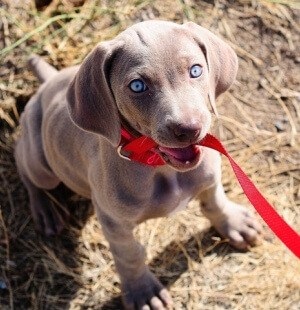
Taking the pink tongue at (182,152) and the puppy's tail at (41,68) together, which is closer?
the pink tongue at (182,152)

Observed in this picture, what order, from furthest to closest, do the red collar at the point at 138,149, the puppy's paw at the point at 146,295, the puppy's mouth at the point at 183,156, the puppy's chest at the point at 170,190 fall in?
the puppy's paw at the point at 146,295, the puppy's chest at the point at 170,190, the red collar at the point at 138,149, the puppy's mouth at the point at 183,156

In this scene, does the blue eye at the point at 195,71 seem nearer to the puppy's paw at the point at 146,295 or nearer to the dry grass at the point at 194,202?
the puppy's paw at the point at 146,295

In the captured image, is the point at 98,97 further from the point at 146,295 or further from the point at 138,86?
the point at 146,295

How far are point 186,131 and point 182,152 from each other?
0.27 metres

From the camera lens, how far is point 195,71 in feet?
10.5

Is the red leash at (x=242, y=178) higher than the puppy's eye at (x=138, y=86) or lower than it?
lower

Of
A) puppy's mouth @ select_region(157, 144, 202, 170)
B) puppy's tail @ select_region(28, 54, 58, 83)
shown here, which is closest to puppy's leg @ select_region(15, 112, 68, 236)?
puppy's tail @ select_region(28, 54, 58, 83)

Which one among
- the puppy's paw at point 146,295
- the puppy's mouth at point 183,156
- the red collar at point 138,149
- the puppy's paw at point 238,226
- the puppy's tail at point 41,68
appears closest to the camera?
the puppy's mouth at point 183,156

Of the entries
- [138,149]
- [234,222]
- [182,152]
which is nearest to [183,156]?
[182,152]

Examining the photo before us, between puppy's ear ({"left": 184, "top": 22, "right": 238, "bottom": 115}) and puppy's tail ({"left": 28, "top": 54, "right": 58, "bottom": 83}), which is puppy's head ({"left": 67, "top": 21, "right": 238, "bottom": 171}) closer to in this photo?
puppy's ear ({"left": 184, "top": 22, "right": 238, "bottom": 115})

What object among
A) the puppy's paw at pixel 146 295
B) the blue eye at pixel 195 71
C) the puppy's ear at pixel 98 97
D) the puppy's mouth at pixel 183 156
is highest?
the blue eye at pixel 195 71

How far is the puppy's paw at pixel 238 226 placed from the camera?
4.57 m

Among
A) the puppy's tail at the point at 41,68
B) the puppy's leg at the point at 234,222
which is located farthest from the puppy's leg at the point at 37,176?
the puppy's leg at the point at 234,222

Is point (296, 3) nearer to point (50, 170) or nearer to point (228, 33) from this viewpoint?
point (228, 33)
